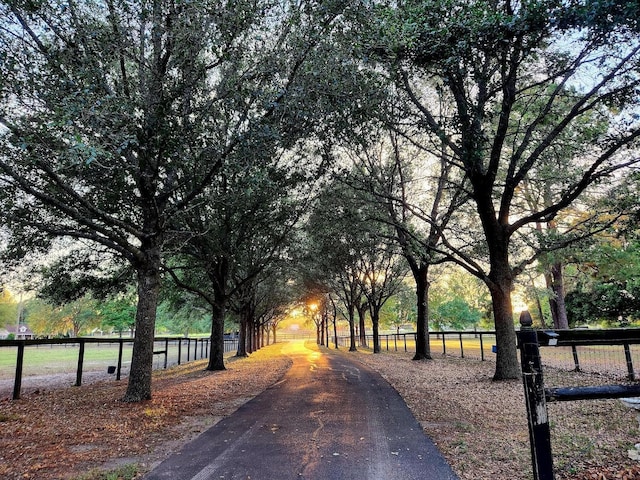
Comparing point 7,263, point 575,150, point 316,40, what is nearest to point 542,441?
point 316,40

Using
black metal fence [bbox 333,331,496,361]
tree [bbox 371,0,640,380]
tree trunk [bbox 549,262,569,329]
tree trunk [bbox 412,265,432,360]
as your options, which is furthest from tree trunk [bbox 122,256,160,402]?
tree trunk [bbox 549,262,569,329]

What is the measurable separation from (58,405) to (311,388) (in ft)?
16.7

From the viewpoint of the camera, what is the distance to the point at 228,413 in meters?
6.79

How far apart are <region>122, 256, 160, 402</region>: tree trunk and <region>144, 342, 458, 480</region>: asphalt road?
2428mm

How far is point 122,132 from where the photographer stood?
660 cm

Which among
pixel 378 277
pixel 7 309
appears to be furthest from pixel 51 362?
pixel 7 309

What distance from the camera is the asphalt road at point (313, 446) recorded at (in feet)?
12.7

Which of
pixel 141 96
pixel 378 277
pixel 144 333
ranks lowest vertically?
pixel 144 333

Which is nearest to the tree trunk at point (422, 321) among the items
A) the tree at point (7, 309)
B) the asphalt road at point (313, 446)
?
the asphalt road at point (313, 446)

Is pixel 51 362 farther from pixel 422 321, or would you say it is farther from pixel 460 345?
pixel 460 345

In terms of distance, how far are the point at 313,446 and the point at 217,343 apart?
38.4ft

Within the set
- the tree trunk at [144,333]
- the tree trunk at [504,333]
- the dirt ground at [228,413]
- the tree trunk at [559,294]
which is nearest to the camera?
the dirt ground at [228,413]

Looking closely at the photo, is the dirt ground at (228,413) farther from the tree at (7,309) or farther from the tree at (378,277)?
the tree at (7,309)

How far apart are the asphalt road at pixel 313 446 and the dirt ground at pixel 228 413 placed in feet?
0.99
